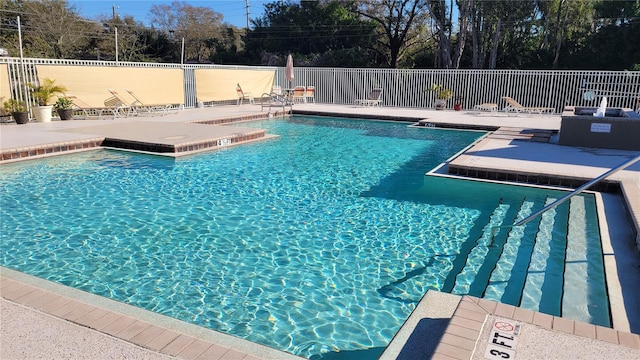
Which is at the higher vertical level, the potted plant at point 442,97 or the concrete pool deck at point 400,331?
the potted plant at point 442,97

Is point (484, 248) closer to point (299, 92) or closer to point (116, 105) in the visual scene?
point (116, 105)

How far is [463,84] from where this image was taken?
1722 centimetres

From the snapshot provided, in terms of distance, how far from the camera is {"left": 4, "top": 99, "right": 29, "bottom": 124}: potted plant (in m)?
11.0

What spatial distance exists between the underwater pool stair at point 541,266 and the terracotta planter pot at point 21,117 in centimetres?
1110

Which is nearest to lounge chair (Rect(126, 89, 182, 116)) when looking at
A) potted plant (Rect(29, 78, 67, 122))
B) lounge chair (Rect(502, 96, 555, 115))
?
potted plant (Rect(29, 78, 67, 122))

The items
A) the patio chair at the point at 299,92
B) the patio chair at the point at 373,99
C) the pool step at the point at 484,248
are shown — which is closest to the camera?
the pool step at the point at 484,248

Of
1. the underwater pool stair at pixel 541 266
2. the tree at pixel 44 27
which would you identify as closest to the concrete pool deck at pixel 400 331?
the underwater pool stair at pixel 541 266

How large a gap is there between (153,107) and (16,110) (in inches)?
191

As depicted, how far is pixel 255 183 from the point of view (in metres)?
6.83

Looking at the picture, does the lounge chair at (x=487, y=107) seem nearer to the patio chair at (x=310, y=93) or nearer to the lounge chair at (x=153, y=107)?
the patio chair at (x=310, y=93)

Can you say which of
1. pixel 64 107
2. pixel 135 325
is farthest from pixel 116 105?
pixel 135 325

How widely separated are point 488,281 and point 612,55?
23.5 meters

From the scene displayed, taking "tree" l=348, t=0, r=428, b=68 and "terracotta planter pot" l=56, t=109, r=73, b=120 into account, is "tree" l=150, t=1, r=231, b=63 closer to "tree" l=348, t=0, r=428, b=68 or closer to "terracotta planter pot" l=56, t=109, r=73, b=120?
"tree" l=348, t=0, r=428, b=68

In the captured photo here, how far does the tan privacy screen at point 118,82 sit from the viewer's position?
12508 mm
